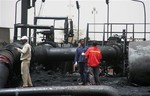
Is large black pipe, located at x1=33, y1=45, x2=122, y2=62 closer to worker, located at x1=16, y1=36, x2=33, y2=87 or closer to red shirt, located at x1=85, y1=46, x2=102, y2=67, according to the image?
red shirt, located at x1=85, y1=46, x2=102, y2=67

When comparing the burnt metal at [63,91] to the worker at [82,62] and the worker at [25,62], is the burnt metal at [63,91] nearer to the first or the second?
the worker at [25,62]

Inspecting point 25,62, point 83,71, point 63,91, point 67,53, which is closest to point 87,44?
point 67,53

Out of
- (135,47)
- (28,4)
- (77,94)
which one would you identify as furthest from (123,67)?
(77,94)

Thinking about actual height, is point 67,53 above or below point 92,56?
below

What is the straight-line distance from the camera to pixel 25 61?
12.7m

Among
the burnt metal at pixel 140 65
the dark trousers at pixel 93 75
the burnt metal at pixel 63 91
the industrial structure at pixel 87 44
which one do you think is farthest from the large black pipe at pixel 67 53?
the burnt metal at pixel 63 91

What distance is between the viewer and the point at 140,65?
1310 centimetres

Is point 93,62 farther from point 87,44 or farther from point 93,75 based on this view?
point 87,44

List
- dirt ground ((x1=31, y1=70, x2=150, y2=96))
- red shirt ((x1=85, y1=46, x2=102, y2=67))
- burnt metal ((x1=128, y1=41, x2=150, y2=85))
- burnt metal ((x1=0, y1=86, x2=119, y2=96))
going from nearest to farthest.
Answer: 1. burnt metal ((x1=0, y1=86, x2=119, y2=96))
2. dirt ground ((x1=31, y1=70, x2=150, y2=96))
3. burnt metal ((x1=128, y1=41, x2=150, y2=85))
4. red shirt ((x1=85, y1=46, x2=102, y2=67))

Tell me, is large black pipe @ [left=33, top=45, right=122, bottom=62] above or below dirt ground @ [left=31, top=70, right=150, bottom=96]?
above

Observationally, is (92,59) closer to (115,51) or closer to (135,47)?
(135,47)

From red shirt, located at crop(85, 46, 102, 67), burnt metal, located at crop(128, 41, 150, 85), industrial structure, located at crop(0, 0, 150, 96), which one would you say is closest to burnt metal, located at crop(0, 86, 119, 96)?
industrial structure, located at crop(0, 0, 150, 96)

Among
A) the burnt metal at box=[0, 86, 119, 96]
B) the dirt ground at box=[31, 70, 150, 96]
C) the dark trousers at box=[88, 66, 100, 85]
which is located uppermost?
the burnt metal at box=[0, 86, 119, 96]

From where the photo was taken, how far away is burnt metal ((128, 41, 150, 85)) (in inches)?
515
